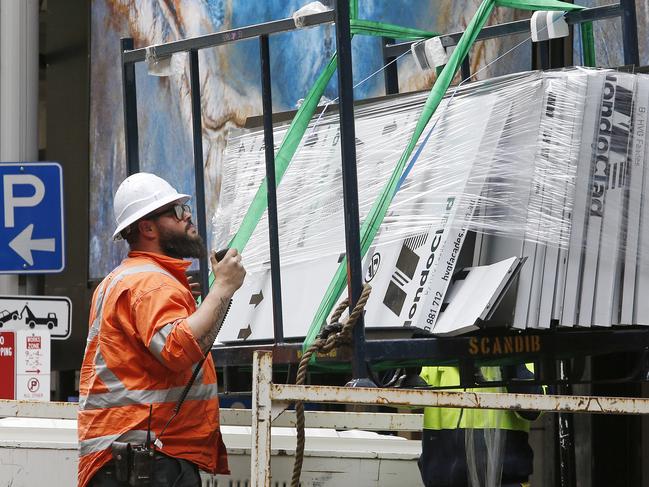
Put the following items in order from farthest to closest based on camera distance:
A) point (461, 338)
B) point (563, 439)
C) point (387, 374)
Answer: point (563, 439), point (387, 374), point (461, 338)

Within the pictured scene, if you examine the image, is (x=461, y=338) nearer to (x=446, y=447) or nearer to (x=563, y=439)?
(x=446, y=447)

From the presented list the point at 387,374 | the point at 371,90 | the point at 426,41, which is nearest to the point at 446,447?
the point at 387,374

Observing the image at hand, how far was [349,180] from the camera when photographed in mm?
4070

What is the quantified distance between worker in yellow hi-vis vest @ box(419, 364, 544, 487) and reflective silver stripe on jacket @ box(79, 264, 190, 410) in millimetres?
1565

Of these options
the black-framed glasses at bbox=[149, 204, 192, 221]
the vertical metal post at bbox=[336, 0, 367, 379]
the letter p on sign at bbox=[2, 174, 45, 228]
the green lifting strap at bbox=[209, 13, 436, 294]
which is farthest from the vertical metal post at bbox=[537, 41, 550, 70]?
the letter p on sign at bbox=[2, 174, 45, 228]

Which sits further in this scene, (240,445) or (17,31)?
(17,31)

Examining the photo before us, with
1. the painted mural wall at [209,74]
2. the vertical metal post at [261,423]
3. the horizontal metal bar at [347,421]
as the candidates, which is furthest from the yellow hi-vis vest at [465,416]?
the painted mural wall at [209,74]

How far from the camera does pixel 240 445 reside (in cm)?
467

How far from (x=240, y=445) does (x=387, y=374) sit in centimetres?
84

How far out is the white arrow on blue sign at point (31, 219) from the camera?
26.9ft

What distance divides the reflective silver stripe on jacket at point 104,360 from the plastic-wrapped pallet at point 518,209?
69 centimetres

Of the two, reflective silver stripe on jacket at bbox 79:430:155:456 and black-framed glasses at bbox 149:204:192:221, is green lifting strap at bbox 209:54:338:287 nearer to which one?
black-framed glasses at bbox 149:204:192:221

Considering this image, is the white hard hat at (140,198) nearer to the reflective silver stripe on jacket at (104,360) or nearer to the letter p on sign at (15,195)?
the reflective silver stripe on jacket at (104,360)

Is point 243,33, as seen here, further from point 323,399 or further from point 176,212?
point 323,399
